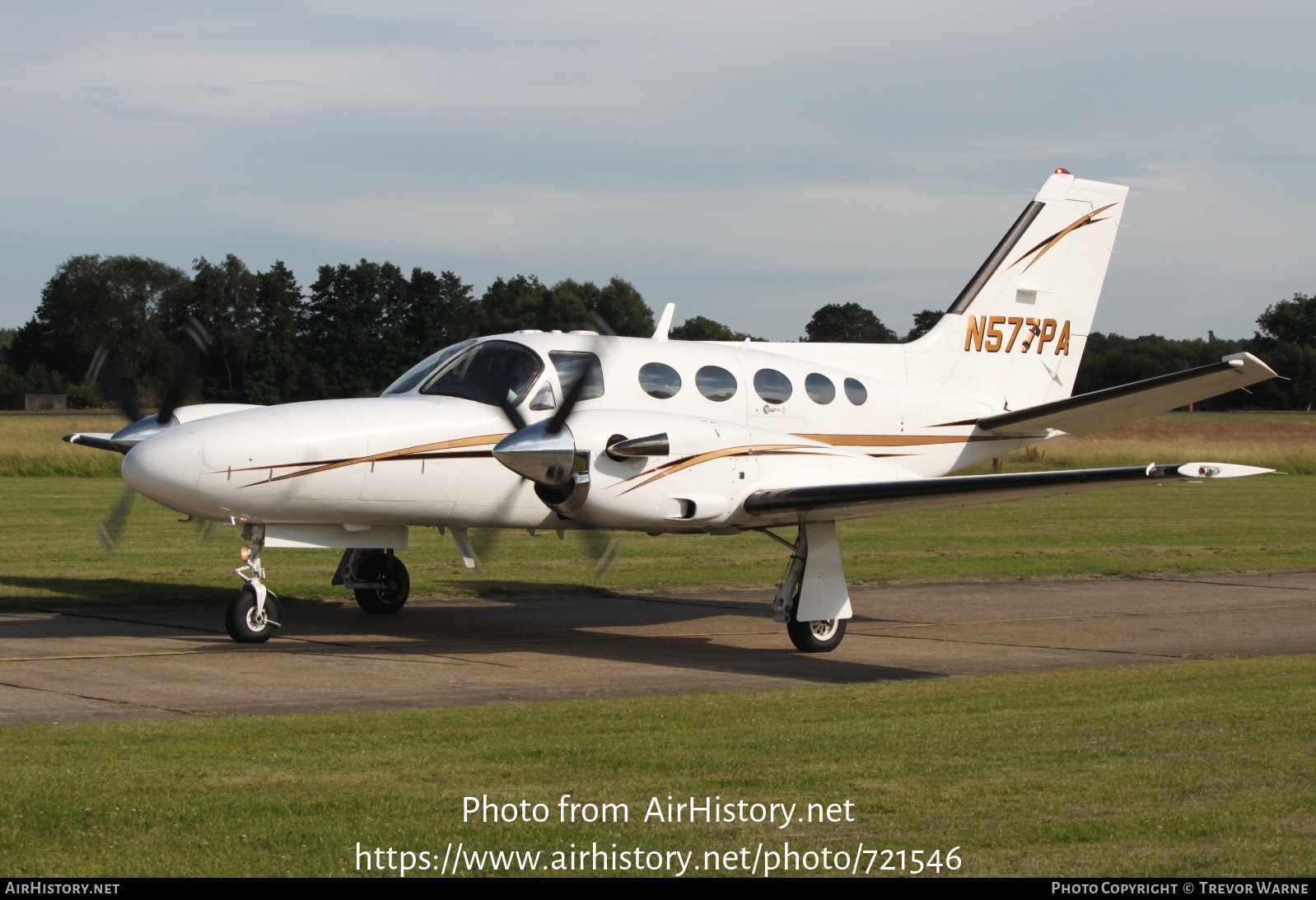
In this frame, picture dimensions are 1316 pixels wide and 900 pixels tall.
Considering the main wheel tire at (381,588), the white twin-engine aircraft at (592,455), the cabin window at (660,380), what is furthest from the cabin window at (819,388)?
the main wheel tire at (381,588)

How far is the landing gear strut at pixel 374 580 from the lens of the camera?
615 inches

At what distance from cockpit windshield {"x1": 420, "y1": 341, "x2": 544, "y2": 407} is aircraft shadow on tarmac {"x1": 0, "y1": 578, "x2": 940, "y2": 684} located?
2.48 metres

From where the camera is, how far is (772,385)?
48.7 ft

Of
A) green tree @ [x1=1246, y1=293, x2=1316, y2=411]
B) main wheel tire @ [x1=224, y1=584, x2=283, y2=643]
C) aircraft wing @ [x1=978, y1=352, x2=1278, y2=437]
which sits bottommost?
main wheel tire @ [x1=224, y1=584, x2=283, y2=643]

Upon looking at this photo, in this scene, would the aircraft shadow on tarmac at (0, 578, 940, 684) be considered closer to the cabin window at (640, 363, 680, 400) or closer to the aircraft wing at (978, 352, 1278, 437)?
the cabin window at (640, 363, 680, 400)

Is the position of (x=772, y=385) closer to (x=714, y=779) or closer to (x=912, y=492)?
(x=912, y=492)

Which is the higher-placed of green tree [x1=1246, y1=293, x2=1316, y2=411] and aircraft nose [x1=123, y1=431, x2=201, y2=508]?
green tree [x1=1246, y1=293, x2=1316, y2=411]

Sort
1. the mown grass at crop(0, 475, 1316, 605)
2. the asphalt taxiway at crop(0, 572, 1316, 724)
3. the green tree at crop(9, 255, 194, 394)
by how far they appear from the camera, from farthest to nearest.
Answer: the green tree at crop(9, 255, 194, 394)
the mown grass at crop(0, 475, 1316, 605)
the asphalt taxiway at crop(0, 572, 1316, 724)

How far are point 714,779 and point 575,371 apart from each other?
6642 mm

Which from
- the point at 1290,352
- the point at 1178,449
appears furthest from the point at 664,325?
the point at 1290,352

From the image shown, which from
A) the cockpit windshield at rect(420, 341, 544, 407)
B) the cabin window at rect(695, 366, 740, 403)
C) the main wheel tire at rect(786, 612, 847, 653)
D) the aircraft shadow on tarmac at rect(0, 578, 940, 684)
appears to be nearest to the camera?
the aircraft shadow on tarmac at rect(0, 578, 940, 684)

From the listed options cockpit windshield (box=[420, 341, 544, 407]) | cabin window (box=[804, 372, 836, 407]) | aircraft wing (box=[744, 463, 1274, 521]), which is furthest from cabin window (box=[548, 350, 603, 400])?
cabin window (box=[804, 372, 836, 407])

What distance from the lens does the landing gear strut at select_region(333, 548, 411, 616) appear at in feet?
51.2

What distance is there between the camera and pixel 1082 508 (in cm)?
3391
